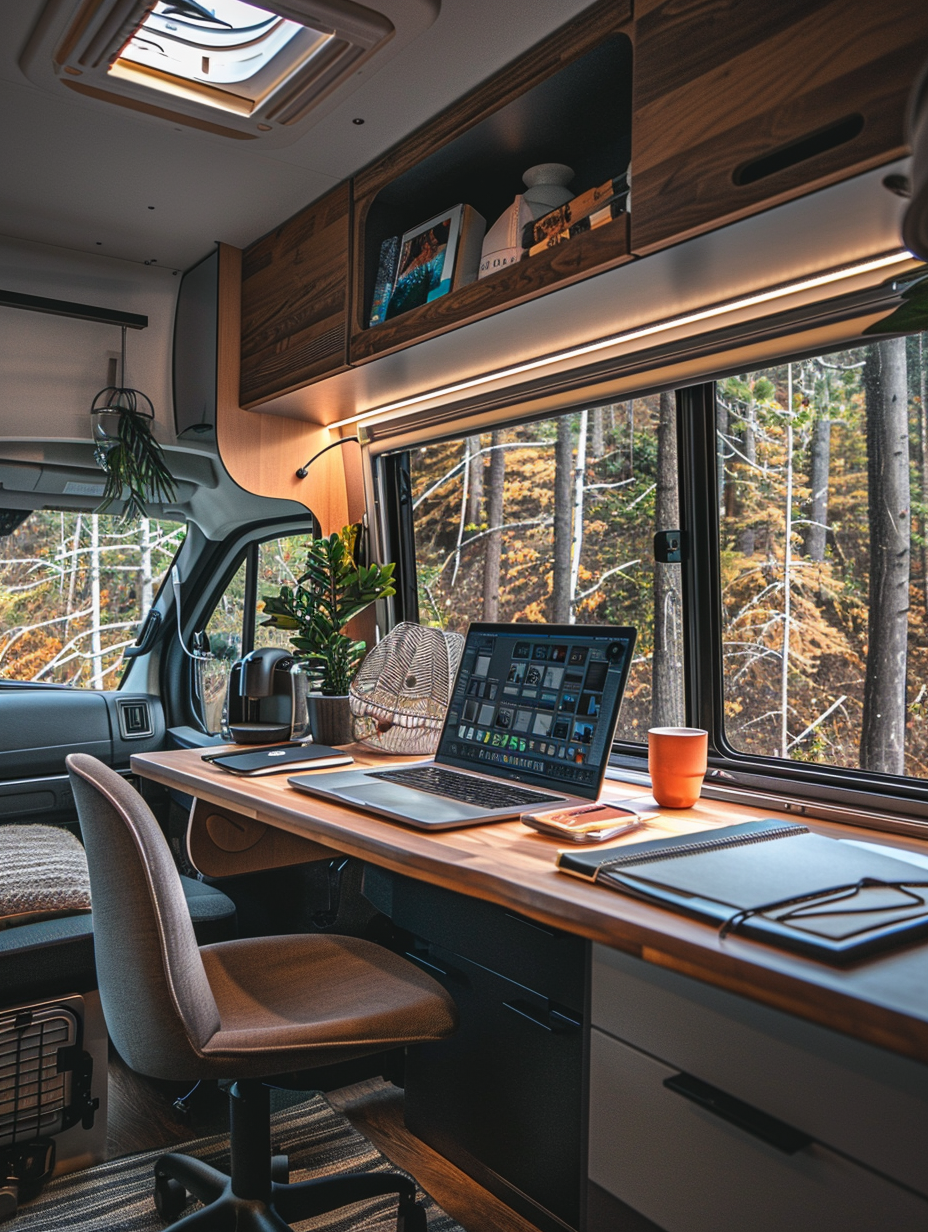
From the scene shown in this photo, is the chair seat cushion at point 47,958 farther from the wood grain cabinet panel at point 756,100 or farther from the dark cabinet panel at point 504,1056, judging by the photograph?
the wood grain cabinet panel at point 756,100

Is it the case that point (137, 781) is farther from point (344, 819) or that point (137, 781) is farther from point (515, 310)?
point (515, 310)

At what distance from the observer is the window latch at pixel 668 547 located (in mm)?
1891

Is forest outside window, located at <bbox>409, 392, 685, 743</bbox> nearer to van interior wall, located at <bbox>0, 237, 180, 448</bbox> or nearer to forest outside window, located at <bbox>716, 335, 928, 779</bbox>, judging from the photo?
forest outside window, located at <bbox>716, 335, 928, 779</bbox>

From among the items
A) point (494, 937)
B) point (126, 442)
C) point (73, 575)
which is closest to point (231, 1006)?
point (494, 937)

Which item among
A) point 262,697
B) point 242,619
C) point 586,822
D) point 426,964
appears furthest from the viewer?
point 242,619

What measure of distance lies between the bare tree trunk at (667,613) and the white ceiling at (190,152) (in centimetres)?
78

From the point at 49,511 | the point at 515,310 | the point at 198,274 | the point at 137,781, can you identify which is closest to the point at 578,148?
the point at 515,310

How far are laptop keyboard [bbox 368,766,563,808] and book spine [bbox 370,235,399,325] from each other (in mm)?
1043

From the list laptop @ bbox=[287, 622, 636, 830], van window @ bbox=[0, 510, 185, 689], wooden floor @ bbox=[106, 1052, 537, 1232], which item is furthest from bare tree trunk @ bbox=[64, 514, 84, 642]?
laptop @ bbox=[287, 622, 636, 830]

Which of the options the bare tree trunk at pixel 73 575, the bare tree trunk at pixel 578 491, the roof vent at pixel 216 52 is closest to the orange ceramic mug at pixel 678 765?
the roof vent at pixel 216 52

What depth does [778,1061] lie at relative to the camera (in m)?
0.88

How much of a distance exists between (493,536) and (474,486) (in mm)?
228

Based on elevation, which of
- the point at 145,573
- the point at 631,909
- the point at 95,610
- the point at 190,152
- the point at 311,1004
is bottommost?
the point at 311,1004

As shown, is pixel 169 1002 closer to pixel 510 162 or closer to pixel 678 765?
pixel 678 765
